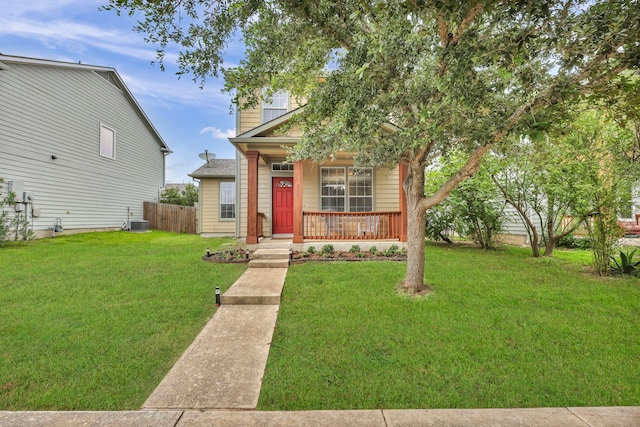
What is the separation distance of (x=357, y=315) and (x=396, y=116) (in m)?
3.36

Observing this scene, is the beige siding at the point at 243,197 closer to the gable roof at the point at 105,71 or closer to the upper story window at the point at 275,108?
the upper story window at the point at 275,108

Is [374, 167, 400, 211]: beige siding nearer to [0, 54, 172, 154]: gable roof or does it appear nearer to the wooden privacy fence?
the wooden privacy fence

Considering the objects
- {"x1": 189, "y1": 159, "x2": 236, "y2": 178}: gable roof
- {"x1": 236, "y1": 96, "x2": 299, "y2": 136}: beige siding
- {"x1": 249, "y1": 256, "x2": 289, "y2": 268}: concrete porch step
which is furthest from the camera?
{"x1": 189, "y1": 159, "x2": 236, "y2": 178}: gable roof

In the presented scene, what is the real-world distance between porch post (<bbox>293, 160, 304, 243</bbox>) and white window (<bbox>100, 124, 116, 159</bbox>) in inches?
433

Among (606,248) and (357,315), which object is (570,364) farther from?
(606,248)

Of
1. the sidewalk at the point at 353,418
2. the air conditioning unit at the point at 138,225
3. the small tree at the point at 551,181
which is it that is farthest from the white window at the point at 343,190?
the air conditioning unit at the point at 138,225

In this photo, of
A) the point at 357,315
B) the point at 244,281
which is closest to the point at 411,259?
the point at 357,315

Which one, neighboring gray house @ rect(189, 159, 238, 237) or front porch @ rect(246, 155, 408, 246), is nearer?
front porch @ rect(246, 155, 408, 246)

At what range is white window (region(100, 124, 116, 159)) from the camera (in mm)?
13594

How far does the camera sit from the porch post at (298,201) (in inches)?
317

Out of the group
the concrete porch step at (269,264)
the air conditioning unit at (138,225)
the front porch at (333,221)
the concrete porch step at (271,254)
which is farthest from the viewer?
the air conditioning unit at (138,225)

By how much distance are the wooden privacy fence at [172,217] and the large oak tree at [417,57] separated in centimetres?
1253

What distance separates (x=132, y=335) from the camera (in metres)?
3.33

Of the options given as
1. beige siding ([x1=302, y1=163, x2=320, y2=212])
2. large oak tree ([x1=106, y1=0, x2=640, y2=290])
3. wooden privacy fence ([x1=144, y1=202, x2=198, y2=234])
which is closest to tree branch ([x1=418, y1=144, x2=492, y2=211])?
large oak tree ([x1=106, y1=0, x2=640, y2=290])
